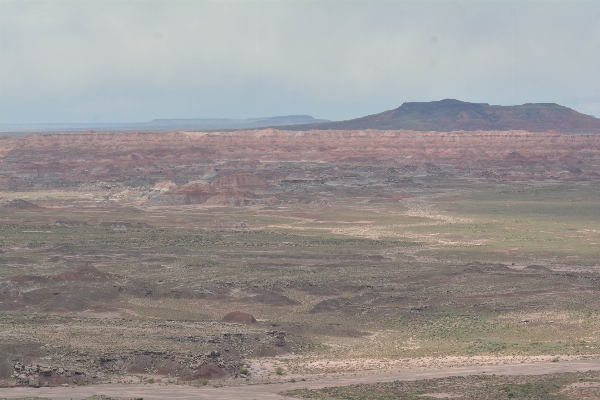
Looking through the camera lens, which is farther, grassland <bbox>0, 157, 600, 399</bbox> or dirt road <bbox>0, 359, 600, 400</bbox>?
grassland <bbox>0, 157, 600, 399</bbox>

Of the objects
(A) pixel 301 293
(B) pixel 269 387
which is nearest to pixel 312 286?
(A) pixel 301 293

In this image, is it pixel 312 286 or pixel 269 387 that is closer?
pixel 269 387

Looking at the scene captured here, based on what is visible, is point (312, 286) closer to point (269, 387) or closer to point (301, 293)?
point (301, 293)

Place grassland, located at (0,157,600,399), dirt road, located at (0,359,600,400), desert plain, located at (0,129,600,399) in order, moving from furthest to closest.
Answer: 1. grassland, located at (0,157,600,399)
2. desert plain, located at (0,129,600,399)
3. dirt road, located at (0,359,600,400)

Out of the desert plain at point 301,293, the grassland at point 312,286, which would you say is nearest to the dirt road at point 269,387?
the desert plain at point 301,293

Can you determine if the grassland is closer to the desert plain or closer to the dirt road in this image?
the desert plain

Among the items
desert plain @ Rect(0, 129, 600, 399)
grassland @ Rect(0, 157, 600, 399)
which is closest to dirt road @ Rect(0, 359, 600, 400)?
desert plain @ Rect(0, 129, 600, 399)

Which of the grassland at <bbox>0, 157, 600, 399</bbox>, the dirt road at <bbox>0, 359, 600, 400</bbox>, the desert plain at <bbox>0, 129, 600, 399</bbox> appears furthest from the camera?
the grassland at <bbox>0, 157, 600, 399</bbox>
